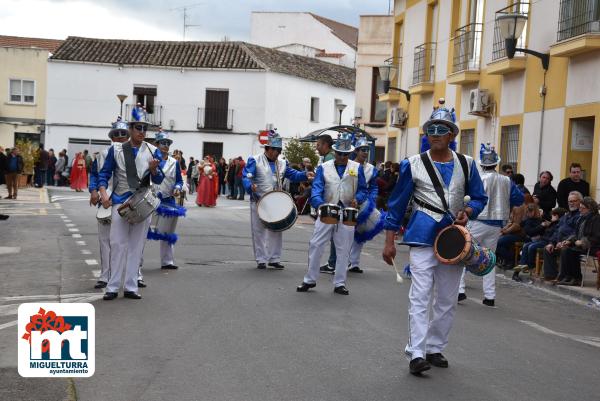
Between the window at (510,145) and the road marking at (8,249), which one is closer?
the road marking at (8,249)

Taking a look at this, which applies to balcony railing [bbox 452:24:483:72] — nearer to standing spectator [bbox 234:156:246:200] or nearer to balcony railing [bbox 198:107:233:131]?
standing spectator [bbox 234:156:246:200]

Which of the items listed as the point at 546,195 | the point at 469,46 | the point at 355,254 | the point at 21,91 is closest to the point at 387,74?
the point at 469,46

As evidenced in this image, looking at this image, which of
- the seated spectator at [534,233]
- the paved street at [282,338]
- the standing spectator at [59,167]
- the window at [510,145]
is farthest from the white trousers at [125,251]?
the standing spectator at [59,167]

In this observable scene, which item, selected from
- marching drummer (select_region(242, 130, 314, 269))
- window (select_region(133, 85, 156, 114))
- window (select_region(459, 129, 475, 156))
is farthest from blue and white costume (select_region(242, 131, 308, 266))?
window (select_region(133, 85, 156, 114))

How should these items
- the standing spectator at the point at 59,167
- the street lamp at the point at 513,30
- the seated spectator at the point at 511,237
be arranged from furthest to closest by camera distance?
1. the standing spectator at the point at 59,167
2. the street lamp at the point at 513,30
3. the seated spectator at the point at 511,237

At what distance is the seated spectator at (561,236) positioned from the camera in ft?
50.4

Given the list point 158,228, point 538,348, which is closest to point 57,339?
point 538,348

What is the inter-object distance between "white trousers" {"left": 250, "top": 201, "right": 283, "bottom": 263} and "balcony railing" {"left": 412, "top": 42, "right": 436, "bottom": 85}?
15554 mm

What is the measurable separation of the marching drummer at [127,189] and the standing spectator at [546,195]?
31.1ft

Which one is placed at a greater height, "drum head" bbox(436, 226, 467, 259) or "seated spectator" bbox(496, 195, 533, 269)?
"drum head" bbox(436, 226, 467, 259)

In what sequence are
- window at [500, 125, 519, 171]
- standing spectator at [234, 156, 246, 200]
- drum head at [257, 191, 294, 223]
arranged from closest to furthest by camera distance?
drum head at [257, 191, 294, 223], window at [500, 125, 519, 171], standing spectator at [234, 156, 246, 200]

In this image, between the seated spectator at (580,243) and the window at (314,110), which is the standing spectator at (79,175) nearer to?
the window at (314,110)

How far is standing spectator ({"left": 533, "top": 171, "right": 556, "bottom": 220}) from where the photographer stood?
708 inches

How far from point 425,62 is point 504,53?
685 cm
